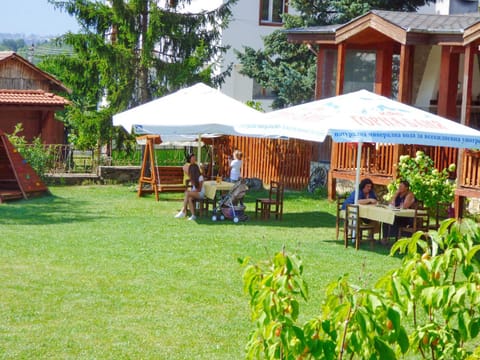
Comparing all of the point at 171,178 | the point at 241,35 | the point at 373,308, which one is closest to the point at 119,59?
the point at 171,178

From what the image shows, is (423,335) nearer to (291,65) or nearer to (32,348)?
(32,348)

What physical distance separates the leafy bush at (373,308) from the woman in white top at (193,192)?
530 inches

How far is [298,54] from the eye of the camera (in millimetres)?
31219

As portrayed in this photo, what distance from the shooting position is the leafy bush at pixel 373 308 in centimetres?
429

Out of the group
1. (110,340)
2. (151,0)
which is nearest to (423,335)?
(110,340)

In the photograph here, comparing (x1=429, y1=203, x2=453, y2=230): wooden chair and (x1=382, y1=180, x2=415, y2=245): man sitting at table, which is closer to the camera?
(x1=382, y1=180, x2=415, y2=245): man sitting at table

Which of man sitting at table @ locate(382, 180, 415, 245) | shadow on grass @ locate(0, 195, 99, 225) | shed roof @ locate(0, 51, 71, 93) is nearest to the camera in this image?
man sitting at table @ locate(382, 180, 415, 245)

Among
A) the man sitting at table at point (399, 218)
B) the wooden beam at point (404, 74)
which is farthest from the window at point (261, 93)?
the man sitting at table at point (399, 218)

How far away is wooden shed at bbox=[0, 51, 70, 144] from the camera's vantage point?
33.1 metres

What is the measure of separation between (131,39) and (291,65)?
6.70 metres

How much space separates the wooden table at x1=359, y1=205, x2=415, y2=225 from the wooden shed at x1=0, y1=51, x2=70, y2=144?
19.8 meters

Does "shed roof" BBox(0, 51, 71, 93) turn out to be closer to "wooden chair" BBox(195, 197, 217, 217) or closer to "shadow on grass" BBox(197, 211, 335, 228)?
"wooden chair" BBox(195, 197, 217, 217)

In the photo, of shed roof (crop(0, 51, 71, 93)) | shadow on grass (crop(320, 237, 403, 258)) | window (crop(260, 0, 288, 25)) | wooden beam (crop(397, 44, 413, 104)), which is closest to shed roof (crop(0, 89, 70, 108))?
shed roof (crop(0, 51, 71, 93))

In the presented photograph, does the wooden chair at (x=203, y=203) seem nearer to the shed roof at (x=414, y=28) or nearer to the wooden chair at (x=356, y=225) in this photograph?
the wooden chair at (x=356, y=225)
